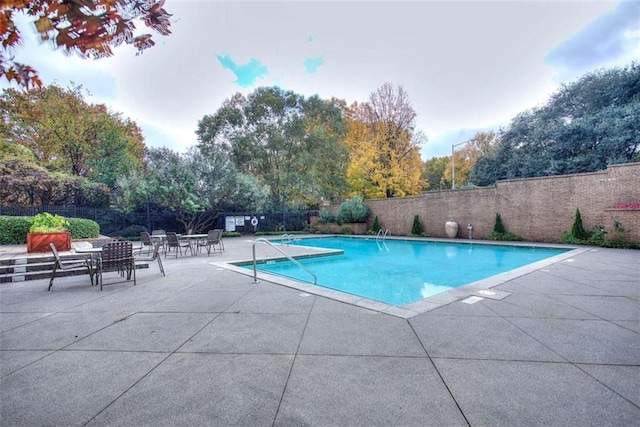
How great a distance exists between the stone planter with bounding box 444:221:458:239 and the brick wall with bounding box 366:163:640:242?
0.31 m

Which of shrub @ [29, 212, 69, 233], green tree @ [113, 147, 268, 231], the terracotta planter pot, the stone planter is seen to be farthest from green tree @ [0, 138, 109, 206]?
the stone planter

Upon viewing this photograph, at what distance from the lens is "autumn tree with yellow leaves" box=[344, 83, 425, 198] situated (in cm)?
2016

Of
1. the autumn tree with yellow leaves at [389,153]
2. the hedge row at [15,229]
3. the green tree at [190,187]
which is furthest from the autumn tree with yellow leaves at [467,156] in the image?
the hedge row at [15,229]

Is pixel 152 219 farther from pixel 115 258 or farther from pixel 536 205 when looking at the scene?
pixel 536 205

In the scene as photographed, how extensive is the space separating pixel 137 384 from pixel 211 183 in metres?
16.2

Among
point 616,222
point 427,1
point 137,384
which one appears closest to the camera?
point 137,384

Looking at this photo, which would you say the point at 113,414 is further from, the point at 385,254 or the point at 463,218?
the point at 463,218

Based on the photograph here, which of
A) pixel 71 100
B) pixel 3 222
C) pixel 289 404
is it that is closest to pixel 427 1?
pixel 289 404

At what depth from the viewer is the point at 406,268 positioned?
26.9 feet

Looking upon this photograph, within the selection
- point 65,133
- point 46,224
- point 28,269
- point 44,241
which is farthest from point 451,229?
point 65,133

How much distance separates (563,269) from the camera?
607cm

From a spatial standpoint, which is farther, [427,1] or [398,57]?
[398,57]

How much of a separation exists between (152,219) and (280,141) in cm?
1047

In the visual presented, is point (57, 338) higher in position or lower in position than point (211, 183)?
lower
